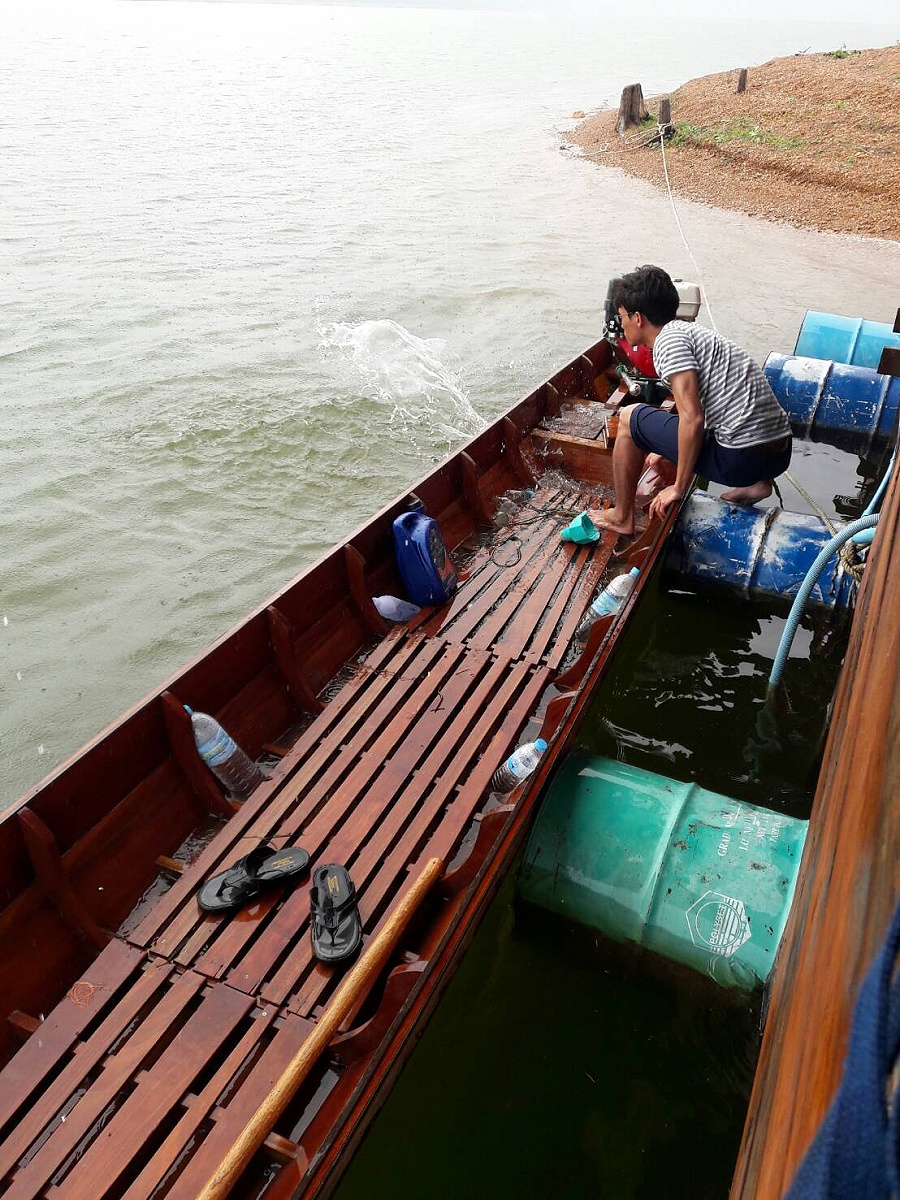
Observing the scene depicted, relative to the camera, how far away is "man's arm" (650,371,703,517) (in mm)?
5348

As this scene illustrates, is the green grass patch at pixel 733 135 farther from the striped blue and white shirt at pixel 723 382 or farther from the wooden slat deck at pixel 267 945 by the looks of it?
the wooden slat deck at pixel 267 945

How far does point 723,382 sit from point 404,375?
705 cm

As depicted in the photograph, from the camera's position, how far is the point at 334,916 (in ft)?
11.8

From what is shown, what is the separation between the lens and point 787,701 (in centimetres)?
599

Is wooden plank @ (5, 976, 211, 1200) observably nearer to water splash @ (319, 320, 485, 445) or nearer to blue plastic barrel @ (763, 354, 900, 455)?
water splash @ (319, 320, 485, 445)

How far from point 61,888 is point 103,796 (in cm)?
45

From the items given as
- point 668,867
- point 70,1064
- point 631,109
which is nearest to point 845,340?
point 668,867

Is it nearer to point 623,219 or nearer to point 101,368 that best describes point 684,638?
point 101,368

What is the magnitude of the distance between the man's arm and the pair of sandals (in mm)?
3415

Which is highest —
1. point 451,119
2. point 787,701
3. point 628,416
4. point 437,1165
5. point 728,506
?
point 451,119

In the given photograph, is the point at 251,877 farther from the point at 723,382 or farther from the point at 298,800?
the point at 723,382

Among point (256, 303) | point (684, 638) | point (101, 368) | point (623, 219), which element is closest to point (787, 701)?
point (684, 638)

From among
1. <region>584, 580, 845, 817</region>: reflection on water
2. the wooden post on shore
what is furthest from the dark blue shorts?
the wooden post on shore

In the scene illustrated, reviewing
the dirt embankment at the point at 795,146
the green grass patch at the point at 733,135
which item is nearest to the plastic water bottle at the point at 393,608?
the dirt embankment at the point at 795,146
